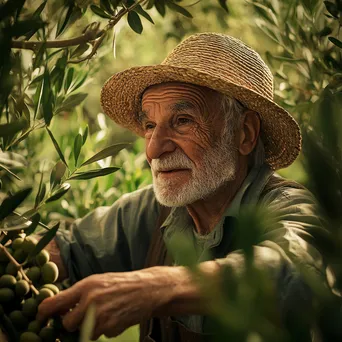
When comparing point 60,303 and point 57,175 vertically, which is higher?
point 57,175

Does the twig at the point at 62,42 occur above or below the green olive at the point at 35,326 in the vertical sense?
above

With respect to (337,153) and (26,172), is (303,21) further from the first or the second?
(337,153)

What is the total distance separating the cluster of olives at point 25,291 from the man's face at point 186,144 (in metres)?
0.72

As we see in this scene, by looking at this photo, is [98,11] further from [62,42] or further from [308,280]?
→ [308,280]

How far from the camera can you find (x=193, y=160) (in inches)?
89.8

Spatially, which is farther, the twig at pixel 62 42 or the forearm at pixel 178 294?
the twig at pixel 62 42

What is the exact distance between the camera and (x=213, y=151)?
2316 mm

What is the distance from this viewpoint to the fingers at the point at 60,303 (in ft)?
4.38

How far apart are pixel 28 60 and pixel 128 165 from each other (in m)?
1.53

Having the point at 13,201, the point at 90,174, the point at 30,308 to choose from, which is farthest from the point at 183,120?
the point at 13,201

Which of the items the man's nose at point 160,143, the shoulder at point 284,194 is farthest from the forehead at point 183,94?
the shoulder at point 284,194

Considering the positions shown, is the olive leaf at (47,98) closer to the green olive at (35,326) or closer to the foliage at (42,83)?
the foliage at (42,83)

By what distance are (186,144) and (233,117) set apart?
20cm

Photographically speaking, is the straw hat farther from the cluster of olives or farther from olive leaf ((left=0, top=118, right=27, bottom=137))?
olive leaf ((left=0, top=118, right=27, bottom=137))
